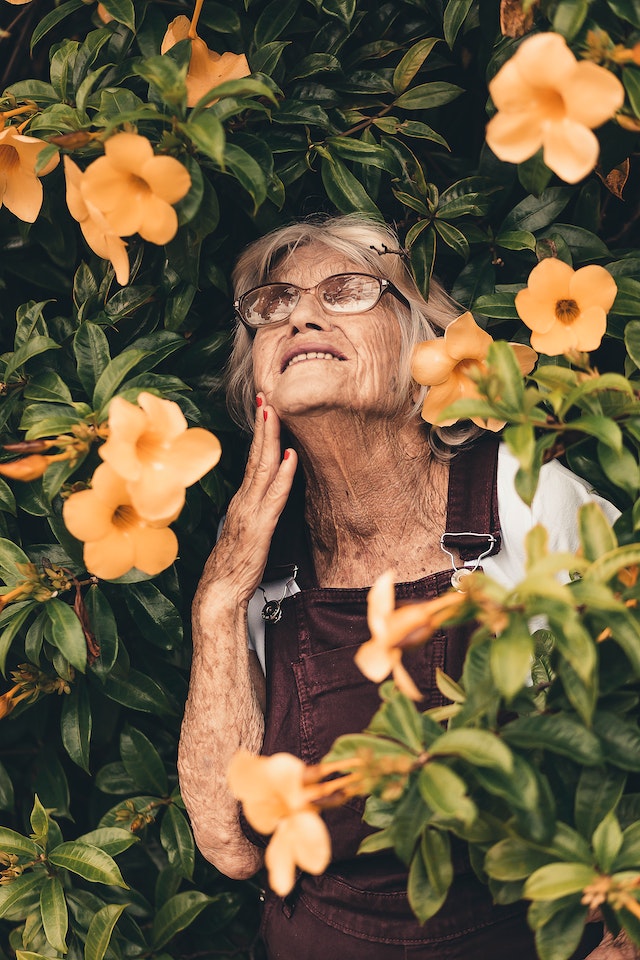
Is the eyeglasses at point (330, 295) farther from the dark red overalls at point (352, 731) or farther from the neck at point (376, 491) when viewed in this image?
the dark red overalls at point (352, 731)

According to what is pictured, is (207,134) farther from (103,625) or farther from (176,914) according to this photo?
(176,914)

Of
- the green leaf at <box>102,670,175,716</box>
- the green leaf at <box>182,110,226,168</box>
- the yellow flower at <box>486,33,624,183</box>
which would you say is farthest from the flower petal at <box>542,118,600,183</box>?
the green leaf at <box>102,670,175,716</box>

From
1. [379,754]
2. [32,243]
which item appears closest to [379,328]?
[32,243]

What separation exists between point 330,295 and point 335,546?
544 millimetres

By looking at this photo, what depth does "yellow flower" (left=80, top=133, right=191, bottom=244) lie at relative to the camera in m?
1.52

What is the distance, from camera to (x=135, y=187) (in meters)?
1.60

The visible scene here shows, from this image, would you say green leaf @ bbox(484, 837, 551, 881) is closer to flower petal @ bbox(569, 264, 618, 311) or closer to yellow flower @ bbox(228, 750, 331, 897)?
yellow flower @ bbox(228, 750, 331, 897)

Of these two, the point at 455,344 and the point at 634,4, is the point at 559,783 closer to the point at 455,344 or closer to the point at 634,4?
the point at 455,344

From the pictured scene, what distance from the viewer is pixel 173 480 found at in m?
1.46

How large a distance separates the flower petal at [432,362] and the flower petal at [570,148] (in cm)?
61

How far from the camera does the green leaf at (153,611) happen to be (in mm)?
2041

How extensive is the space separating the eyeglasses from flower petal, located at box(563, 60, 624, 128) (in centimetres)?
78

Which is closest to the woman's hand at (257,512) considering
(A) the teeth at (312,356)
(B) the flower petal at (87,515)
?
(A) the teeth at (312,356)

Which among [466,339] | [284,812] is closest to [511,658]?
[284,812]
